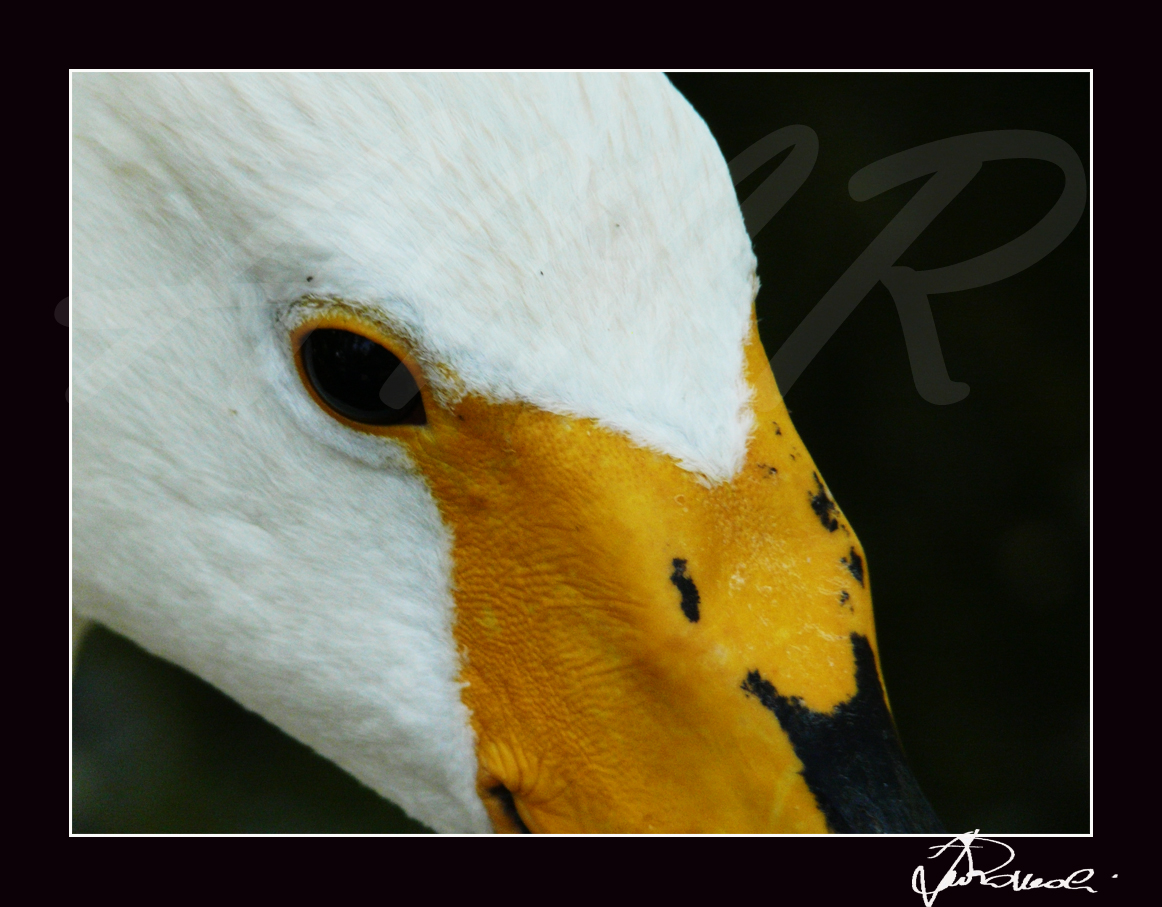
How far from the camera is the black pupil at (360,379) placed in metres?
1.39

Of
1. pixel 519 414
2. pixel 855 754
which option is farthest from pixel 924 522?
pixel 519 414

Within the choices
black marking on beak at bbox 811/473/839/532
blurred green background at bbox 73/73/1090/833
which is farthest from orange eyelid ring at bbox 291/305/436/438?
blurred green background at bbox 73/73/1090/833

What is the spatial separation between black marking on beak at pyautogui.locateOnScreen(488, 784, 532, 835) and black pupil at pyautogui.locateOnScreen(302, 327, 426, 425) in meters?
0.60

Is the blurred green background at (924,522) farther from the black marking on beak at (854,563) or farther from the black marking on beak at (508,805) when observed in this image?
the black marking on beak at (508,805)

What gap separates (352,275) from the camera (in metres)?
1.34

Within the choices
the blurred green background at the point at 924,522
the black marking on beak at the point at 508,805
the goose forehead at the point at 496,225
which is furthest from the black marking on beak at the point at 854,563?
the blurred green background at the point at 924,522

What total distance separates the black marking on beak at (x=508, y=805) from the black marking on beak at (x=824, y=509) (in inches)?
25.6

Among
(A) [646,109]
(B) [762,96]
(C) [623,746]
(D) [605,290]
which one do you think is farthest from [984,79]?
(C) [623,746]

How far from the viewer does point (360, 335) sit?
137 cm

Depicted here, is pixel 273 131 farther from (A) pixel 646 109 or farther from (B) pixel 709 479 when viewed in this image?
(B) pixel 709 479

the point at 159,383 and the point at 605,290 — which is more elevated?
the point at 159,383

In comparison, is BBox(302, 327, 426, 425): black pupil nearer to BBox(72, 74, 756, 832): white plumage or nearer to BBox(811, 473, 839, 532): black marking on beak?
BBox(72, 74, 756, 832): white plumage

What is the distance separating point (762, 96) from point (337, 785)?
2.97 metres

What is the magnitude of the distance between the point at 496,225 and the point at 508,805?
900mm
